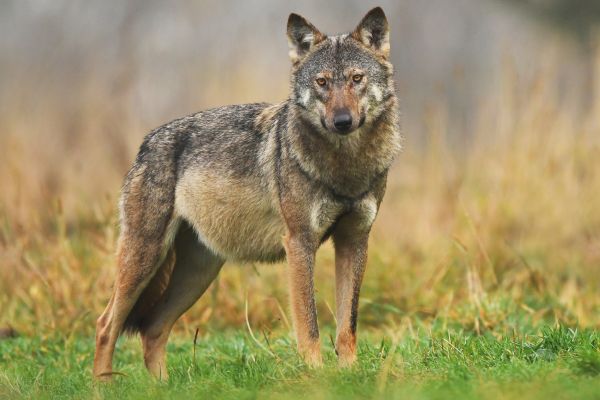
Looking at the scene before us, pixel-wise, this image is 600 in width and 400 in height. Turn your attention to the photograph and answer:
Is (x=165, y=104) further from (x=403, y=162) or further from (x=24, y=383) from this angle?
(x=24, y=383)

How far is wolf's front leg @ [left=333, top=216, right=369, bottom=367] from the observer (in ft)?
18.8

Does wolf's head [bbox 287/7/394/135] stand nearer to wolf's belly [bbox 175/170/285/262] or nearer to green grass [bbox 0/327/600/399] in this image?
wolf's belly [bbox 175/170/285/262]

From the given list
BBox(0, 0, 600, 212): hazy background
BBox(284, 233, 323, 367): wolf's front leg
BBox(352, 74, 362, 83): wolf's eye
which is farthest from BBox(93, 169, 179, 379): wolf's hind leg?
BBox(0, 0, 600, 212): hazy background

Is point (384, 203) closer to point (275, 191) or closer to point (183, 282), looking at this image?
point (183, 282)

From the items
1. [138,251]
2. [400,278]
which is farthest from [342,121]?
[400,278]

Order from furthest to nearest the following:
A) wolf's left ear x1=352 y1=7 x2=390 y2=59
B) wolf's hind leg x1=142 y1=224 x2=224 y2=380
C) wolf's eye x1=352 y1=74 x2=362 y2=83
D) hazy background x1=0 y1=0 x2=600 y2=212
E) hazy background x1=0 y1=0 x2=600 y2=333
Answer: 1. hazy background x1=0 y1=0 x2=600 y2=212
2. hazy background x1=0 y1=0 x2=600 y2=333
3. wolf's hind leg x1=142 y1=224 x2=224 y2=380
4. wolf's left ear x1=352 y1=7 x2=390 y2=59
5. wolf's eye x1=352 y1=74 x2=362 y2=83

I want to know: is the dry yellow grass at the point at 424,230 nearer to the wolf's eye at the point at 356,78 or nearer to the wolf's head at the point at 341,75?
the wolf's head at the point at 341,75

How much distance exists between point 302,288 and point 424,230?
A: 447 centimetres

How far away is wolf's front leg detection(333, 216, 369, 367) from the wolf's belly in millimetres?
458

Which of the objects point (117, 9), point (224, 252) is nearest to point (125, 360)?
point (224, 252)

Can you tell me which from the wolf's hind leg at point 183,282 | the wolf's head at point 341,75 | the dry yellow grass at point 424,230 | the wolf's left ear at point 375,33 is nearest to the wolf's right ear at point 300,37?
the wolf's head at point 341,75

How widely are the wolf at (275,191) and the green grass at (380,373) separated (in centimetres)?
30

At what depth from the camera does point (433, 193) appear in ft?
33.0

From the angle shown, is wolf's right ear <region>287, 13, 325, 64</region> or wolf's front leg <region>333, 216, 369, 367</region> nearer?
wolf's front leg <region>333, 216, 369, 367</region>
